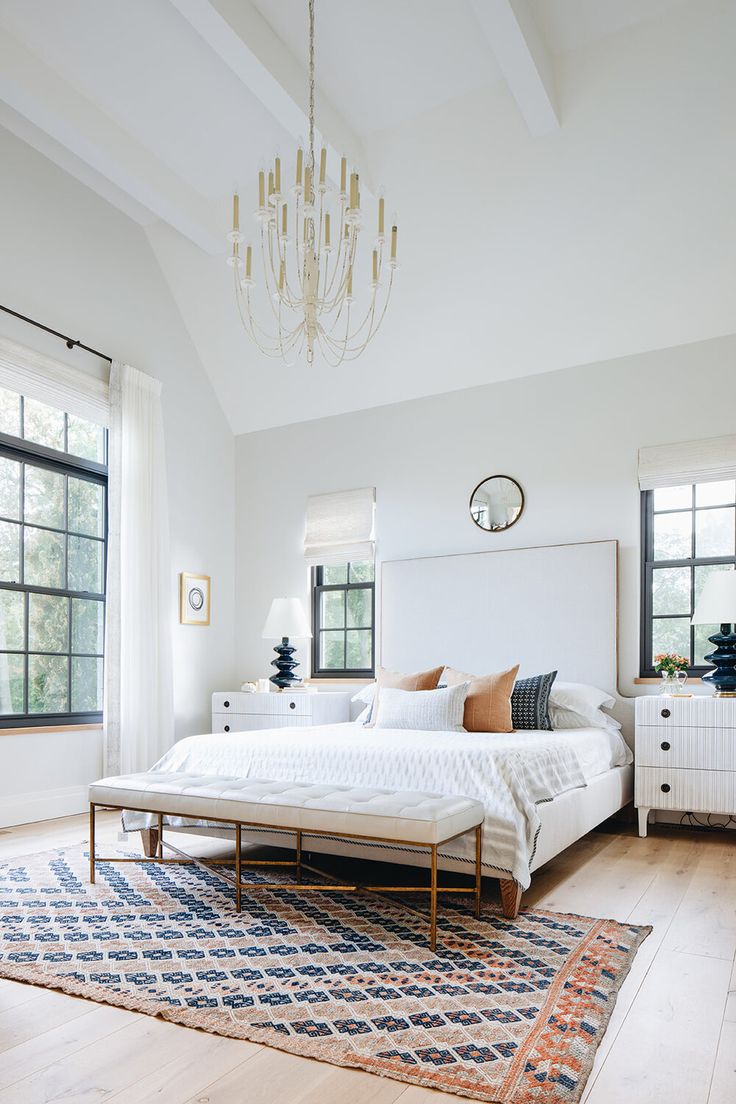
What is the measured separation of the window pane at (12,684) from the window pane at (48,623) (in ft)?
0.44

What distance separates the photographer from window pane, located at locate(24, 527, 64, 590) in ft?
16.0

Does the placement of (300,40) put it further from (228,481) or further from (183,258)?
(228,481)

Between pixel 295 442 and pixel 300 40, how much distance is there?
2841 millimetres

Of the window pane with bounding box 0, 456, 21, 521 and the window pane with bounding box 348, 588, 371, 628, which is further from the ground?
the window pane with bounding box 0, 456, 21, 521

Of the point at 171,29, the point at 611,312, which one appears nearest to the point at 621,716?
the point at 611,312

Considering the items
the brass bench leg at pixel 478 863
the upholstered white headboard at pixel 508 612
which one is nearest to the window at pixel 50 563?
the upholstered white headboard at pixel 508 612

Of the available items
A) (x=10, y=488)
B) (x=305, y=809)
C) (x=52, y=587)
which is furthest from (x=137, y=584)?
(x=305, y=809)

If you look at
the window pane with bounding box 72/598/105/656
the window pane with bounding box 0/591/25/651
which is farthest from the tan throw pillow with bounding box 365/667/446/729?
the window pane with bounding box 0/591/25/651

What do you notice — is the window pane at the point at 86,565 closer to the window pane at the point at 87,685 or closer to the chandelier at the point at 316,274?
the window pane at the point at 87,685

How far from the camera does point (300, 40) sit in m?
3.99

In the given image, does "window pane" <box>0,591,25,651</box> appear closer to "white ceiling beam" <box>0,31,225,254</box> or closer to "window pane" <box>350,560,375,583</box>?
"window pane" <box>350,560,375,583</box>

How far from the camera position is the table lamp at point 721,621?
4.15 metres

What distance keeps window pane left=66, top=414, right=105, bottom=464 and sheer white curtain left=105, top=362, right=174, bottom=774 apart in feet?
0.40

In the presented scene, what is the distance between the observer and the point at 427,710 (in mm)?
4172
